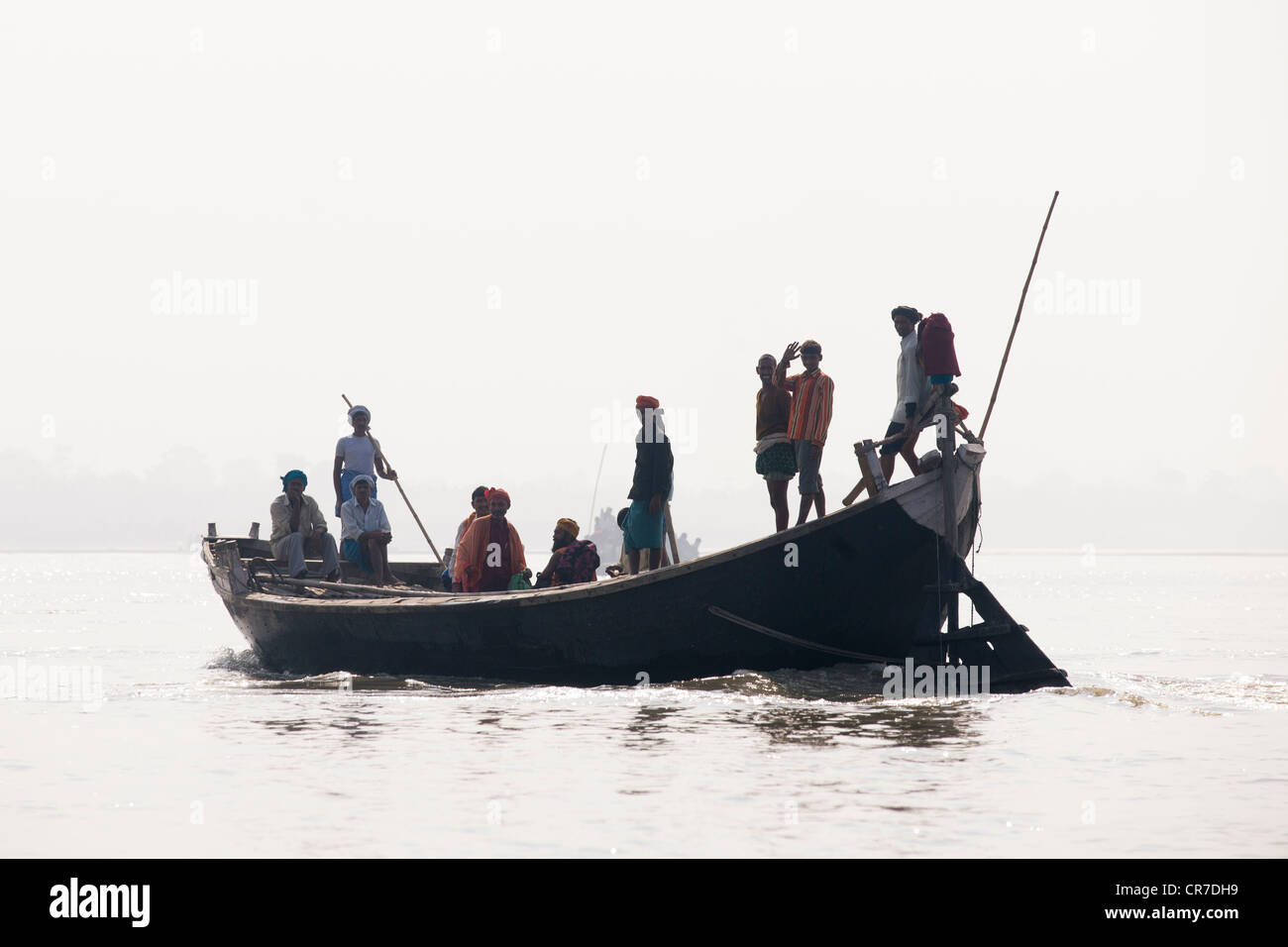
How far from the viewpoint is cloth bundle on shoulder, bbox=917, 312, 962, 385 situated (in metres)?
11.7

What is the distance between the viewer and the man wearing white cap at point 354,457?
1561 centimetres

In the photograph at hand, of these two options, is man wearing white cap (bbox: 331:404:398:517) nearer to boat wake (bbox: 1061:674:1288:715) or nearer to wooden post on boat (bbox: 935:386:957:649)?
wooden post on boat (bbox: 935:386:957:649)

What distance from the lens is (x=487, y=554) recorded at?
46.4ft

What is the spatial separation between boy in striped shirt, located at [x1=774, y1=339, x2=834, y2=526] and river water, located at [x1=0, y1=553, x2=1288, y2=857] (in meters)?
1.67

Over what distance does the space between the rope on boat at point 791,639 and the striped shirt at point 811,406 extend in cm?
164

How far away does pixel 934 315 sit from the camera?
11.8 metres

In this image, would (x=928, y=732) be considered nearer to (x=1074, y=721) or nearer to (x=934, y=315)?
(x=1074, y=721)

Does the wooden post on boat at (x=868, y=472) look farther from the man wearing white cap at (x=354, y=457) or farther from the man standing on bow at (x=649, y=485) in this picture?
the man wearing white cap at (x=354, y=457)
